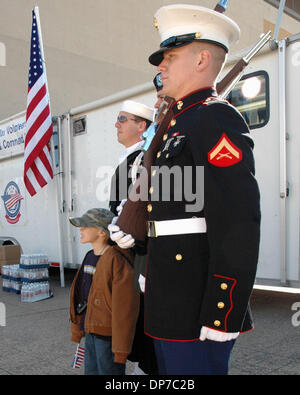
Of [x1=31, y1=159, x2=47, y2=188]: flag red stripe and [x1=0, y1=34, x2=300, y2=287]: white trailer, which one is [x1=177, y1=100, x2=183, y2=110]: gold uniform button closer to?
[x1=0, y1=34, x2=300, y2=287]: white trailer

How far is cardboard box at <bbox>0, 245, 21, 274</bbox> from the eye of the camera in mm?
7273

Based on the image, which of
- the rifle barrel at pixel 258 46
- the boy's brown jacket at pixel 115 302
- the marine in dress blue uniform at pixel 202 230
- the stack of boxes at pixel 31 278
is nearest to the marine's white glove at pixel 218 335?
the marine in dress blue uniform at pixel 202 230

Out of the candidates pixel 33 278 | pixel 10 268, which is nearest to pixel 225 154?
pixel 33 278

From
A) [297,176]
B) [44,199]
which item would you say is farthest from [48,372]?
[44,199]

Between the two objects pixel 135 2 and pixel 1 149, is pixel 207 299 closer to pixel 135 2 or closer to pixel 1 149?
pixel 1 149

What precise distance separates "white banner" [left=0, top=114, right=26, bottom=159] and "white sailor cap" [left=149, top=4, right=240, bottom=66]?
5.65m

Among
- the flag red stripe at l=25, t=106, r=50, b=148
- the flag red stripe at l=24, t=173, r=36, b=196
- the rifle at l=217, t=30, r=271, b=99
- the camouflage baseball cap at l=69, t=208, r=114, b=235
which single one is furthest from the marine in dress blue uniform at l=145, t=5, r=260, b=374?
the flag red stripe at l=24, t=173, r=36, b=196

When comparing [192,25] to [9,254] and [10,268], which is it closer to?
[10,268]

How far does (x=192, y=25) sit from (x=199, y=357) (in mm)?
1253

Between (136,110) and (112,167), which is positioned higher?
(136,110)

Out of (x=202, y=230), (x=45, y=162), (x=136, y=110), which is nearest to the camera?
(x=202, y=230)

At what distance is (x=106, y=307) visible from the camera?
2.37 m

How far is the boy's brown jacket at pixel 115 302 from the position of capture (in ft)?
7.34
